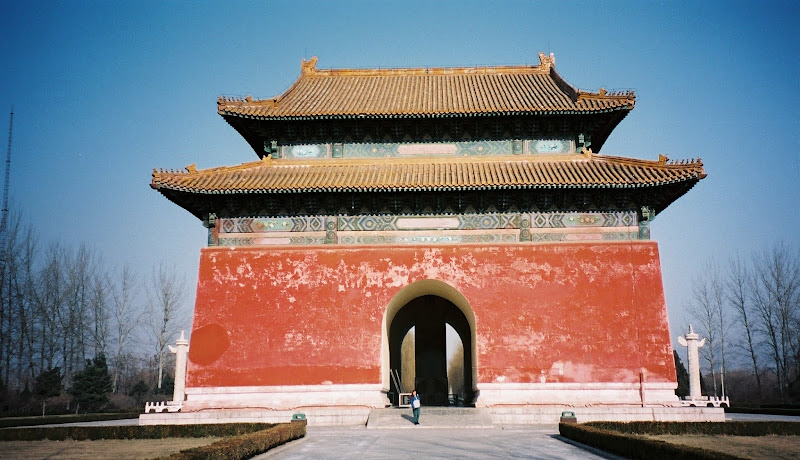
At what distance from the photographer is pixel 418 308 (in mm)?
23938

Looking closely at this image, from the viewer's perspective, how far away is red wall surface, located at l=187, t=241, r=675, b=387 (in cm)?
1695

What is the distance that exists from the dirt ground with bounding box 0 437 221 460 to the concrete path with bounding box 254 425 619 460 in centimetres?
222

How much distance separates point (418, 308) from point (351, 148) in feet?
24.2

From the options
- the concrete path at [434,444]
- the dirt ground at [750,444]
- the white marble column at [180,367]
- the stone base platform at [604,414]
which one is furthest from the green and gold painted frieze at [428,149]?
the dirt ground at [750,444]

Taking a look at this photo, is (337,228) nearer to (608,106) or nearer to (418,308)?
(418,308)

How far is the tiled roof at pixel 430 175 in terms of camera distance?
17.2 m

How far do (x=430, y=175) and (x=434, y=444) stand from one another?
8.61 m

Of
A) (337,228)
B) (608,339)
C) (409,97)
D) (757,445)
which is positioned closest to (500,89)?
(409,97)

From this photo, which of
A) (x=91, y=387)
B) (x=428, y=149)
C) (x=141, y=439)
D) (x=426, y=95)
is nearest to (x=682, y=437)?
(x=428, y=149)

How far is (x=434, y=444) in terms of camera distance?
11.8 meters

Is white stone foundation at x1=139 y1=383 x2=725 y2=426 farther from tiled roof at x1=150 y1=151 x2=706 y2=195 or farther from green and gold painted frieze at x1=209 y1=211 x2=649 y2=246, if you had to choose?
tiled roof at x1=150 y1=151 x2=706 y2=195

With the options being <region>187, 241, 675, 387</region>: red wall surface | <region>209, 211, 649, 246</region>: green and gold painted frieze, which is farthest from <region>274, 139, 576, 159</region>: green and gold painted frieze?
<region>187, 241, 675, 387</region>: red wall surface

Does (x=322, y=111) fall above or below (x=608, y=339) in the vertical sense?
above

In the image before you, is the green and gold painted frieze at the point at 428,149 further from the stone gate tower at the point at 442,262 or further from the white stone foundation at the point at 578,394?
the white stone foundation at the point at 578,394
